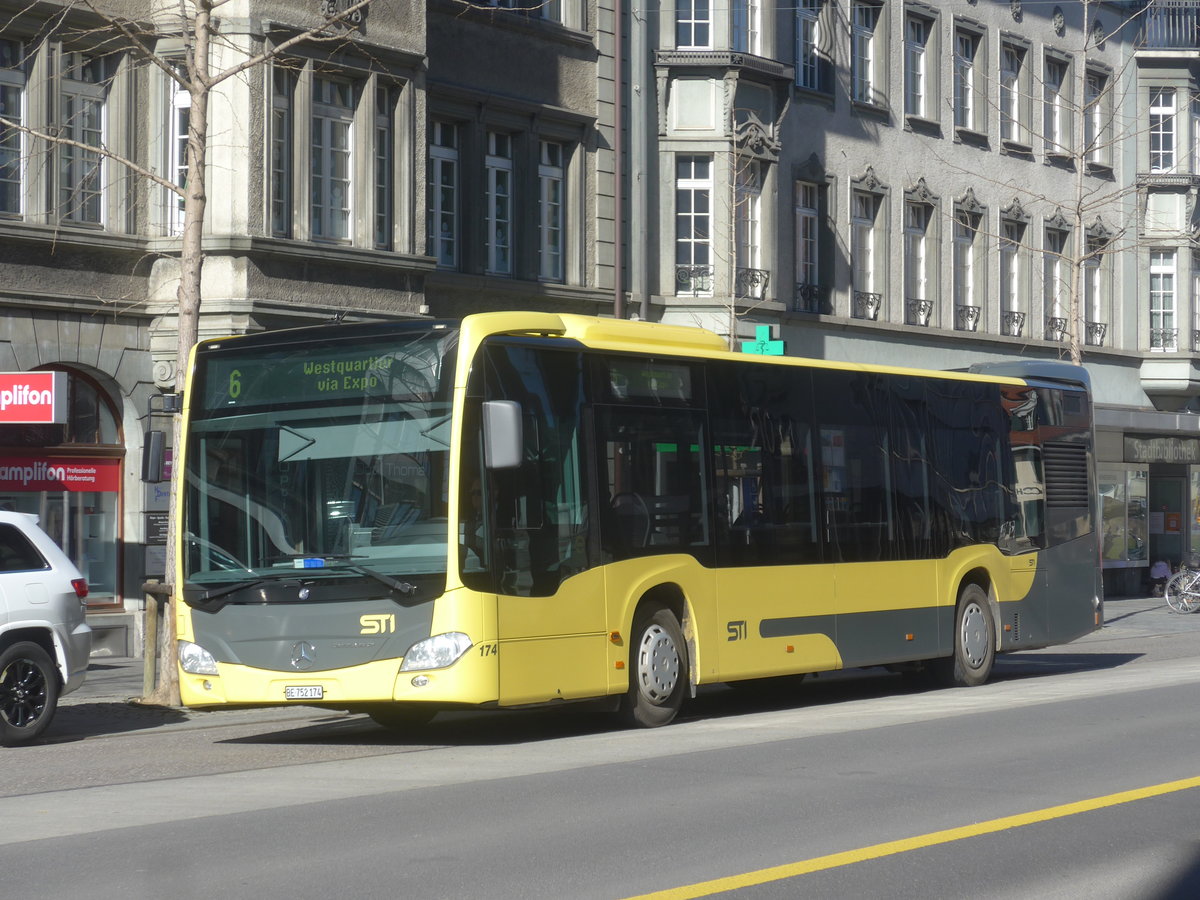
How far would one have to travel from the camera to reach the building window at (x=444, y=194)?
25594 mm

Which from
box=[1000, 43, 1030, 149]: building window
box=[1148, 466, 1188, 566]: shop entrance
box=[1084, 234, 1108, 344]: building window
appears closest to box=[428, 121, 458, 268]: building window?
box=[1000, 43, 1030, 149]: building window

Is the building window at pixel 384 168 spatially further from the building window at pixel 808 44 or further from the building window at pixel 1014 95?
the building window at pixel 1014 95

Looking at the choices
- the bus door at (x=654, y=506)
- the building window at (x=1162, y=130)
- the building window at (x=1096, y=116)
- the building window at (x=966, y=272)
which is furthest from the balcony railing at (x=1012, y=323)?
the bus door at (x=654, y=506)

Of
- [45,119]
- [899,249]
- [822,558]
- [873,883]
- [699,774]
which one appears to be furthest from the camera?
[899,249]

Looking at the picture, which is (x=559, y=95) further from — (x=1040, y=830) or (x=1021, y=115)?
(x=1040, y=830)

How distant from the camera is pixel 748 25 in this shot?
30156mm

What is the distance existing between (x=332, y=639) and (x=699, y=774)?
9.95ft

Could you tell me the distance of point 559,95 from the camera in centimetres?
2747

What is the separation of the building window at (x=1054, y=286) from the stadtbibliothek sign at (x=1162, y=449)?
3396 mm

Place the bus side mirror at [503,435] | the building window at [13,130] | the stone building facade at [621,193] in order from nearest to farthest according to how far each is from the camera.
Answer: the bus side mirror at [503,435] < the building window at [13,130] < the stone building facade at [621,193]

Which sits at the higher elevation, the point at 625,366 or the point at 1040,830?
the point at 625,366

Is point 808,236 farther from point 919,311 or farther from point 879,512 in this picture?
point 879,512

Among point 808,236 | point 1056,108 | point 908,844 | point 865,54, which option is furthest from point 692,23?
point 908,844

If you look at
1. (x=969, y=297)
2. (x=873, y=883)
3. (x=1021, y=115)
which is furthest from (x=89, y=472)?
(x=1021, y=115)
